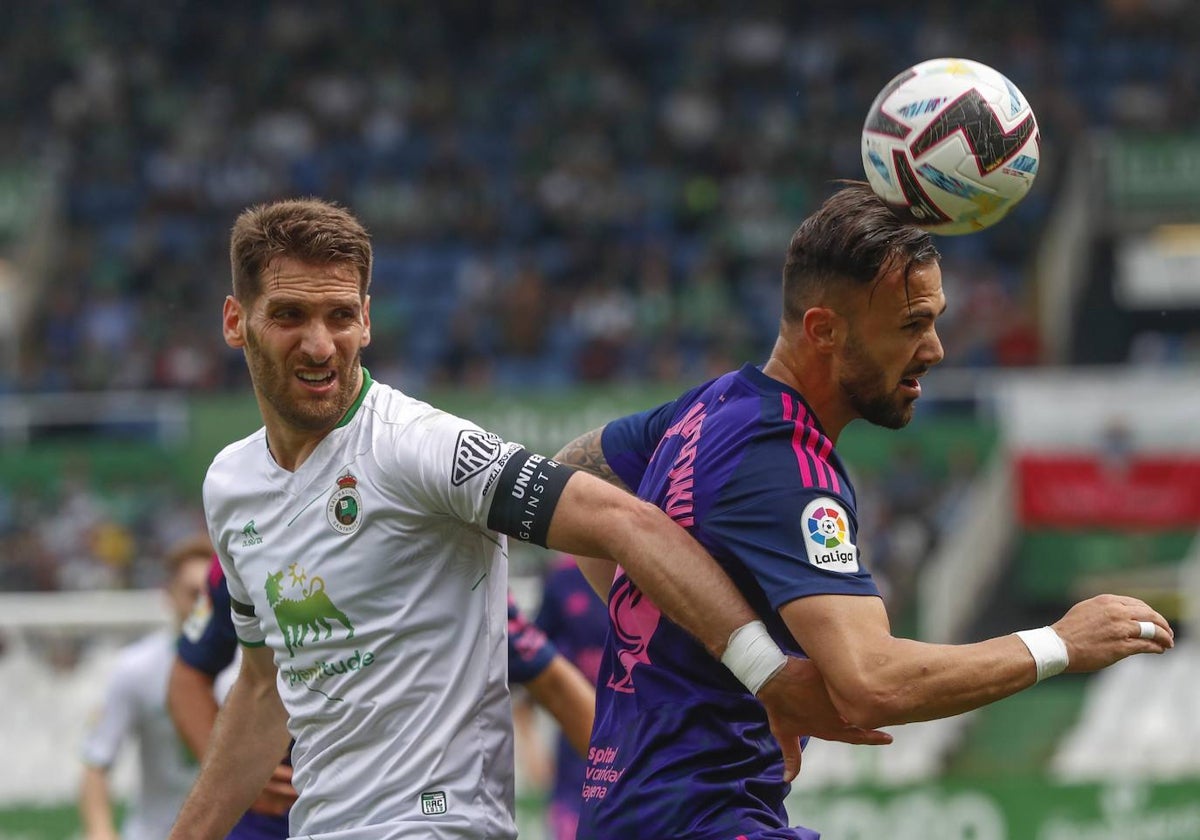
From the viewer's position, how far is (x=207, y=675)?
18.7ft

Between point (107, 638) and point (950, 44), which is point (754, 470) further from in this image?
point (950, 44)

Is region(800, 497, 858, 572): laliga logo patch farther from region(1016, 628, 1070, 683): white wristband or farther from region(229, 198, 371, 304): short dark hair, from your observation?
region(229, 198, 371, 304): short dark hair

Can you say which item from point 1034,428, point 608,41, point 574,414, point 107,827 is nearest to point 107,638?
point 107,827

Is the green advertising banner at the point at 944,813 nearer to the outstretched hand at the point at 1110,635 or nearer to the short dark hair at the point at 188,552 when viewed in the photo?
the short dark hair at the point at 188,552

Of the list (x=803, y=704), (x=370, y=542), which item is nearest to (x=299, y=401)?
(x=370, y=542)

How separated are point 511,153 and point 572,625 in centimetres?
1797

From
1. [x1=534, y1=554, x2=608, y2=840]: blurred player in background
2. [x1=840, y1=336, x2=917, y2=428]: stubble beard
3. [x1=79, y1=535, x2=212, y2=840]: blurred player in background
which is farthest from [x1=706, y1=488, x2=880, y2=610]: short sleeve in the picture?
[x1=79, y1=535, x2=212, y2=840]: blurred player in background

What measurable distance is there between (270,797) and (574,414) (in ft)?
42.4

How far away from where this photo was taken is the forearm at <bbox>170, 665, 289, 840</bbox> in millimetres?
4547

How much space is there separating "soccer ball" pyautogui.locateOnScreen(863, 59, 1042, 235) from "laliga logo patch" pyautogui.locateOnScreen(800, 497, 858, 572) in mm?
803

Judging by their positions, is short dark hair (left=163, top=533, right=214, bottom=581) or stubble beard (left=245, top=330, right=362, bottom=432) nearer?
stubble beard (left=245, top=330, right=362, bottom=432)

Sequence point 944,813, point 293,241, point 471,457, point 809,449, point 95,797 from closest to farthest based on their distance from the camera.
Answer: point 809,449 → point 471,457 → point 293,241 → point 95,797 → point 944,813

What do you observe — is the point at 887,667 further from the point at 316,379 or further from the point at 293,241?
the point at 293,241

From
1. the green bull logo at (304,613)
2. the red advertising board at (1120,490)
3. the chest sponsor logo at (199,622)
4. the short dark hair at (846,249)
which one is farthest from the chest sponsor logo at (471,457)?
the red advertising board at (1120,490)
